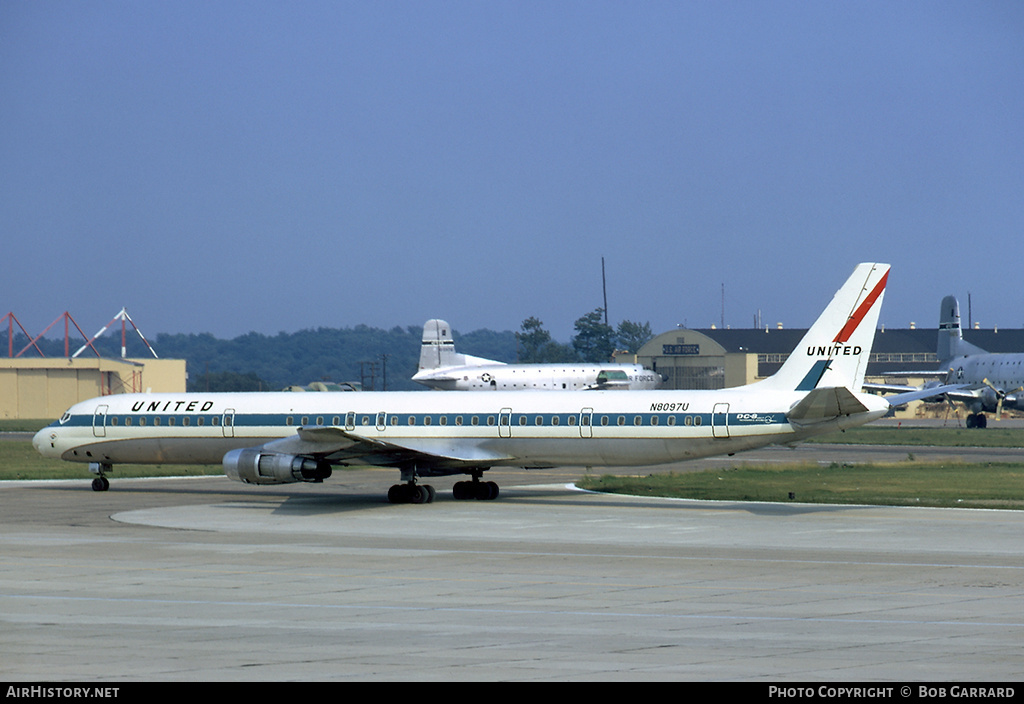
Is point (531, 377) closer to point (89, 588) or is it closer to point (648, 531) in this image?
point (648, 531)

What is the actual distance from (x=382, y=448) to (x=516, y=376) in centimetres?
6378

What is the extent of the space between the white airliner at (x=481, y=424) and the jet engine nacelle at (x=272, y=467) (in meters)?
0.04

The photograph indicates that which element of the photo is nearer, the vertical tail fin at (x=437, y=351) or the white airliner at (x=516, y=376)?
the white airliner at (x=516, y=376)

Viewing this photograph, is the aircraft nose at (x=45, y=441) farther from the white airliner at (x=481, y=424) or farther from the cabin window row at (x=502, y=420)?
the cabin window row at (x=502, y=420)

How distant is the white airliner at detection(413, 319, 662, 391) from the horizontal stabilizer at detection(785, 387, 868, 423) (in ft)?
209

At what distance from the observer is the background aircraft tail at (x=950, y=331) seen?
11062 cm

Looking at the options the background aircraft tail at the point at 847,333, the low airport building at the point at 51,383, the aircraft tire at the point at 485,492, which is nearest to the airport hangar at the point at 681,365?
the low airport building at the point at 51,383

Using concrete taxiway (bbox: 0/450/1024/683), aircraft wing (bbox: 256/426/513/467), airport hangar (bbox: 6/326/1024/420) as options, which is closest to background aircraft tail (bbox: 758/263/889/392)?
concrete taxiway (bbox: 0/450/1024/683)

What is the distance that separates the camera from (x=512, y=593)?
61.8 ft

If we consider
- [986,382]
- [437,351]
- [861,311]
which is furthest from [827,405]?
[437,351]

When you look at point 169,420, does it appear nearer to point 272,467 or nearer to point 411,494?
point 272,467

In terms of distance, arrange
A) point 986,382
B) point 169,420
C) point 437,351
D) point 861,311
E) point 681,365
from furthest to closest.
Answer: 1. point 681,365
2. point 437,351
3. point 986,382
4. point 169,420
5. point 861,311

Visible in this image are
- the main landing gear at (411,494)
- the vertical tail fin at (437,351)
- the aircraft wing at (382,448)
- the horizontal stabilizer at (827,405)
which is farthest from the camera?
the vertical tail fin at (437,351)
